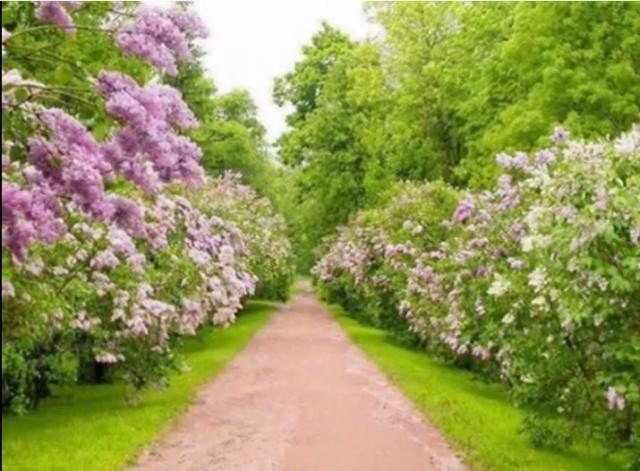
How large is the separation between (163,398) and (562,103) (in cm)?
1723

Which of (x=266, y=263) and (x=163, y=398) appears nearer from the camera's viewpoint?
(x=163, y=398)

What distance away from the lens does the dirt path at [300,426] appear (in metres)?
12.4

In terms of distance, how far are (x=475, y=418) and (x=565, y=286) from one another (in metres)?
7.29

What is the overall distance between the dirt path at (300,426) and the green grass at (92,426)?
347 mm

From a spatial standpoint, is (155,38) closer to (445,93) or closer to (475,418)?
(475,418)

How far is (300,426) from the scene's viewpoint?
15.0m

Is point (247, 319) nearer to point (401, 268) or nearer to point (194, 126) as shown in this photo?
point (401, 268)

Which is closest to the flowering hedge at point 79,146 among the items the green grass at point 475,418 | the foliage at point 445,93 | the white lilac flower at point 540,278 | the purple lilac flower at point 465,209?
the white lilac flower at point 540,278

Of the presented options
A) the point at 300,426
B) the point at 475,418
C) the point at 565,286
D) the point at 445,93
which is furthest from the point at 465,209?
the point at 445,93

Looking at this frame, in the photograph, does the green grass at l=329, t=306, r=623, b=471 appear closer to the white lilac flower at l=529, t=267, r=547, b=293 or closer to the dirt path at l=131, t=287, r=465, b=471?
the dirt path at l=131, t=287, r=465, b=471

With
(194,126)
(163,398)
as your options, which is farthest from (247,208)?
(194,126)

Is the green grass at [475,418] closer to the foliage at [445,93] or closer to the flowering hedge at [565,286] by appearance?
the flowering hedge at [565,286]

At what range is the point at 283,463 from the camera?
1212cm

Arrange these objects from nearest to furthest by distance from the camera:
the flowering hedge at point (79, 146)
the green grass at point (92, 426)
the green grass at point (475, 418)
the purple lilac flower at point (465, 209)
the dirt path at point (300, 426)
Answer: the flowering hedge at point (79, 146) → the green grass at point (92, 426) → the dirt path at point (300, 426) → the green grass at point (475, 418) → the purple lilac flower at point (465, 209)
